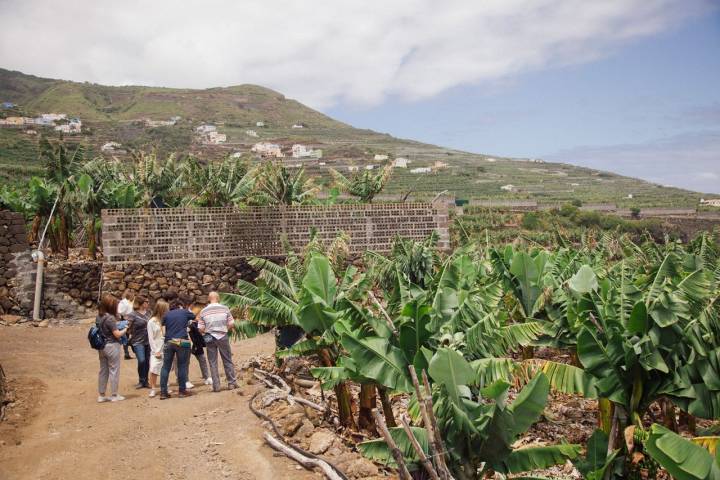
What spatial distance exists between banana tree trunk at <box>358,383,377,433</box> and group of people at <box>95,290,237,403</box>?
2.24 metres

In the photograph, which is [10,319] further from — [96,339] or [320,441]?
[320,441]

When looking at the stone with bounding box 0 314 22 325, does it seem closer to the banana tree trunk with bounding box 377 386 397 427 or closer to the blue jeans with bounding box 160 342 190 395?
the blue jeans with bounding box 160 342 190 395

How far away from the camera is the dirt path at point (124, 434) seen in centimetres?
671

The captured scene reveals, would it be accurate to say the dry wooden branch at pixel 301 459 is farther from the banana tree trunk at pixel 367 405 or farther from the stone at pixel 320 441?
the banana tree trunk at pixel 367 405

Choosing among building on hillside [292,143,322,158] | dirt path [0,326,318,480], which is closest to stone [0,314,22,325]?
dirt path [0,326,318,480]

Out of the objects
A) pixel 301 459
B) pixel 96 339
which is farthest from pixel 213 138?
pixel 301 459

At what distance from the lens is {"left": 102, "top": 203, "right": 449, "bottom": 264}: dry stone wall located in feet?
50.1

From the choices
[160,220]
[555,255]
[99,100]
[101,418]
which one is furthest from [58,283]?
[99,100]

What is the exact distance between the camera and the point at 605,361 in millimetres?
7363

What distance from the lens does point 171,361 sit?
922 centimetres

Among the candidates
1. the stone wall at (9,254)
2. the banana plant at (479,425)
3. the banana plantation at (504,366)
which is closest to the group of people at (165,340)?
the banana plantation at (504,366)

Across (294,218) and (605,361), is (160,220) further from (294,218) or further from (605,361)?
(605,361)

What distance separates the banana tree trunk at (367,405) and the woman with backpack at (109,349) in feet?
11.3

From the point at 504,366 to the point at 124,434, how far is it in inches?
180
